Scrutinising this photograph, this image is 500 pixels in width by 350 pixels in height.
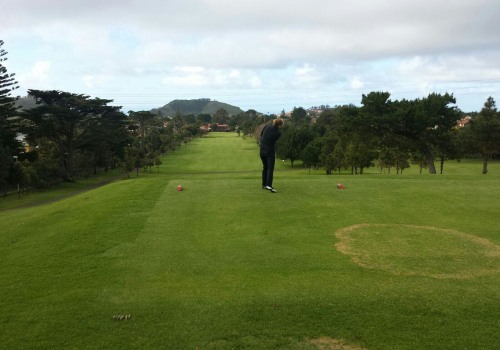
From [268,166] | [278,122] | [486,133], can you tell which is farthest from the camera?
[486,133]

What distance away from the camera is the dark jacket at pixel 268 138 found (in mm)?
13555

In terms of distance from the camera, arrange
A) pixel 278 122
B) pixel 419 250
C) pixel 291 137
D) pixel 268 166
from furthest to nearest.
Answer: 1. pixel 291 137
2. pixel 268 166
3. pixel 278 122
4. pixel 419 250

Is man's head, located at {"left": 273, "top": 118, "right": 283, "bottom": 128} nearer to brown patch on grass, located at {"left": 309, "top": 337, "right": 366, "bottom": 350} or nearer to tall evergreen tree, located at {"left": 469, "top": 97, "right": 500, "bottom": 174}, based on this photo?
brown patch on grass, located at {"left": 309, "top": 337, "right": 366, "bottom": 350}

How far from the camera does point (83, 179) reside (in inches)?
2215

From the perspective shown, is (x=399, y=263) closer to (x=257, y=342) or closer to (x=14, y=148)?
(x=257, y=342)

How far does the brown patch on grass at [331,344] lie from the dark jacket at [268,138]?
886 cm

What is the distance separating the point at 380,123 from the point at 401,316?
34743 mm

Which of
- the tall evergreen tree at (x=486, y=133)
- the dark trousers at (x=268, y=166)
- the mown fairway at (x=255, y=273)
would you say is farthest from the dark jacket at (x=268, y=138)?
the tall evergreen tree at (x=486, y=133)

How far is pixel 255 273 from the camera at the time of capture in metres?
7.27

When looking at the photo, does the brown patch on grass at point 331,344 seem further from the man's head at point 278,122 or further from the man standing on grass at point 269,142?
the man's head at point 278,122

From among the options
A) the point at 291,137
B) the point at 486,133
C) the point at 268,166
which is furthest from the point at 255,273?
the point at 291,137

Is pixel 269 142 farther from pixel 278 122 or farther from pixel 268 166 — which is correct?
pixel 268 166

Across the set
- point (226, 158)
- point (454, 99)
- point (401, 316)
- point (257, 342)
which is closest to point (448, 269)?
point (401, 316)

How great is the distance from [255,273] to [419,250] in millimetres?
3686
